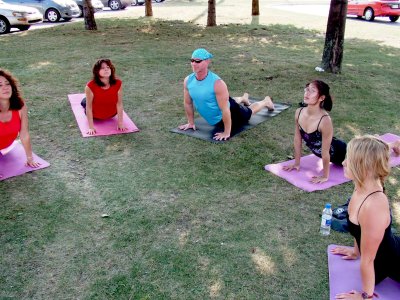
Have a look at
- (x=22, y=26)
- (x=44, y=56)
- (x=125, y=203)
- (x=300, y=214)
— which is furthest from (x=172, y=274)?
(x=22, y=26)

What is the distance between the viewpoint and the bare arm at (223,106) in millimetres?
5469

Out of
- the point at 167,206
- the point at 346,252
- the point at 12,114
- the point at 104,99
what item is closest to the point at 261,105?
the point at 104,99

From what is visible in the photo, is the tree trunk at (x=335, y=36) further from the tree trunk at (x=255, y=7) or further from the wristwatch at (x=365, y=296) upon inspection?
the tree trunk at (x=255, y=7)

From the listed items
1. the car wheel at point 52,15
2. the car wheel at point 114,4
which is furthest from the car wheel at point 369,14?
the car wheel at point 114,4

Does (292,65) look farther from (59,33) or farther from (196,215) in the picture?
(59,33)

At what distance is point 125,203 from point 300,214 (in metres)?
1.77

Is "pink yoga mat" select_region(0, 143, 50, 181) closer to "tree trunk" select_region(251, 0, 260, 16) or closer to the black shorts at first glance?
the black shorts

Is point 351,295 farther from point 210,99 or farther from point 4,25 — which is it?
point 4,25

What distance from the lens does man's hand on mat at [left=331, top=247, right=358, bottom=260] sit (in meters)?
3.31

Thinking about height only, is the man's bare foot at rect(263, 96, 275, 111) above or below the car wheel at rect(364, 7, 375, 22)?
below

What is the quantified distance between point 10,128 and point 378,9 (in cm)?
2020

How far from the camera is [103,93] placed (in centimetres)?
599

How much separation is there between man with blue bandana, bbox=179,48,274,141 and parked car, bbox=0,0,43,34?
1254 cm

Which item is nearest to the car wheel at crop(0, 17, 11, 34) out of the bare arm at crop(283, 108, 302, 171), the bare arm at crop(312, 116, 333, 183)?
the bare arm at crop(283, 108, 302, 171)
